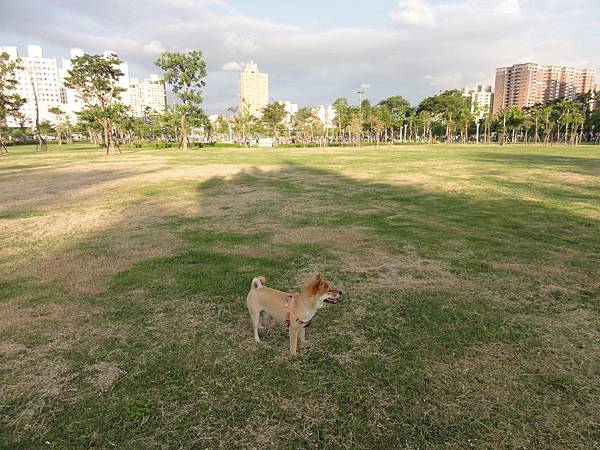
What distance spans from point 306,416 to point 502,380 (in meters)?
2.02

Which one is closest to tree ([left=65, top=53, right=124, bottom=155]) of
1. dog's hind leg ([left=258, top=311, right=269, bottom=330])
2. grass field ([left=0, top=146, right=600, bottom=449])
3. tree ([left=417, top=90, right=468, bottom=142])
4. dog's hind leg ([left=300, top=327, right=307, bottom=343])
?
grass field ([left=0, top=146, right=600, bottom=449])

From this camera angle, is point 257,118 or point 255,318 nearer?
point 255,318

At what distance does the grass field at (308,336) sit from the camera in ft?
10.1

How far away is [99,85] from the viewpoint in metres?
48.7

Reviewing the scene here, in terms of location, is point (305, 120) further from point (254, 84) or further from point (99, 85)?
point (254, 84)

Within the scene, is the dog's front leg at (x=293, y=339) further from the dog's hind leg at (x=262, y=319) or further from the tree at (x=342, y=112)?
the tree at (x=342, y=112)

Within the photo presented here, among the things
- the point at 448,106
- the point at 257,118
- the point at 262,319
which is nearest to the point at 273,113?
the point at 257,118

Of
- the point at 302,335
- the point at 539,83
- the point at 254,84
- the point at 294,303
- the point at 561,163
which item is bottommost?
the point at 302,335

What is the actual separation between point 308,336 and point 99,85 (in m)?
55.7

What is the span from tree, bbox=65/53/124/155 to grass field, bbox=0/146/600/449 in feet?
139

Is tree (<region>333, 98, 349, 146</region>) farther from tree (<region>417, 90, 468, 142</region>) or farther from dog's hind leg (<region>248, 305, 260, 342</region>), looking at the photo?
dog's hind leg (<region>248, 305, 260, 342</region>)

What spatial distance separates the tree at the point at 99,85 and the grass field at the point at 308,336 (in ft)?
139

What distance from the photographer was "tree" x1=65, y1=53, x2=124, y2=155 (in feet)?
151

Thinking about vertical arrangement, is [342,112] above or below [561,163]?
above
